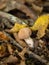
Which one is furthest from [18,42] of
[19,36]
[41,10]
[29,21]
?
[41,10]

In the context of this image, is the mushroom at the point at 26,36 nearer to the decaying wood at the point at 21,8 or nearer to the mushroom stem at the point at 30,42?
the mushroom stem at the point at 30,42

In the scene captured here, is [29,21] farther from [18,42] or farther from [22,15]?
[18,42]

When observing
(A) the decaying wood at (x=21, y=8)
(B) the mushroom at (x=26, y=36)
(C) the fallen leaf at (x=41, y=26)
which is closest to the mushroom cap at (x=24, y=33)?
(B) the mushroom at (x=26, y=36)

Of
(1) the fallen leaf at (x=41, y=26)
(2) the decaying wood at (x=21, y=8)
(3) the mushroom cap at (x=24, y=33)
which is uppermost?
(2) the decaying wood at (x=21, y=8)

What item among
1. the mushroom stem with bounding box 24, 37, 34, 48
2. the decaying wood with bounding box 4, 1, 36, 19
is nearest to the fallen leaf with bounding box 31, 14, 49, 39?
the mushroom stem with bounding box 24, 37, 34, 48

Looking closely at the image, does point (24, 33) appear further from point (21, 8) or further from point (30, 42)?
point (21, 8)

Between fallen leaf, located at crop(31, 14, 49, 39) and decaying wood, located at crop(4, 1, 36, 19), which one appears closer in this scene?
fallen leaf, located at crop(31, 14, 49, 39)

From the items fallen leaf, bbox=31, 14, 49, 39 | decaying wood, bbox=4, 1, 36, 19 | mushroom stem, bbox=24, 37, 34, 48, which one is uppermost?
decaying wood, bbox=4, 1, 36, 19

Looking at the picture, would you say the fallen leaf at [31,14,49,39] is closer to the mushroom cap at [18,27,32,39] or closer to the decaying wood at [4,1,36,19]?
the mushroom cap at [18,27,32,39]
